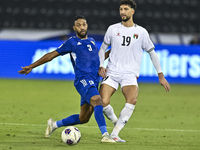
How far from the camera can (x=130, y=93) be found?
19.4 ft

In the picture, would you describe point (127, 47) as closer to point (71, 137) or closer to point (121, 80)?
point (121, 80)

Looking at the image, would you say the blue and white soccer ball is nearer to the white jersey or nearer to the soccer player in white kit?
the soccer player in white kit

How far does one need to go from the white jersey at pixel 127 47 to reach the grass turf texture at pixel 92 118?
1.14m

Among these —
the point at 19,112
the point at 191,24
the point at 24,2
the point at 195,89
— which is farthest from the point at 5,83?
the point at 191,24

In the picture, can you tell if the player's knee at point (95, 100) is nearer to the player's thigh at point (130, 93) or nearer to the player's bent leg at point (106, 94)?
the player's bent leg at point (106, 94)

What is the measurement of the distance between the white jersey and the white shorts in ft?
0.23

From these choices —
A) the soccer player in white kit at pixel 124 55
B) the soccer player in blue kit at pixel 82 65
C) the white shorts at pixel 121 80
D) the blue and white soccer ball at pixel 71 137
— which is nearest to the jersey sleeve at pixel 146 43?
the soccer player in white kit at pixel 124 55

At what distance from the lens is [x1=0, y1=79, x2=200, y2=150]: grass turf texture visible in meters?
5.60

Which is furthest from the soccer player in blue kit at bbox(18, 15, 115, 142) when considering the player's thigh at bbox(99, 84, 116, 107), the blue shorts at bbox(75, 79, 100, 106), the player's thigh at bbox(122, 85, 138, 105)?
the player's thigh at bbox(122, 85, 138, 105)

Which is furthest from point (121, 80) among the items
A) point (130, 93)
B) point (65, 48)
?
point (65, 48)

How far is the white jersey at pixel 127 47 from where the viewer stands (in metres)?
6.12

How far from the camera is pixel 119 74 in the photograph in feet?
20.1

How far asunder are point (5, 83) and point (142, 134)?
8.80 meters

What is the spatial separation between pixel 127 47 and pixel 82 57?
762 millimetres
